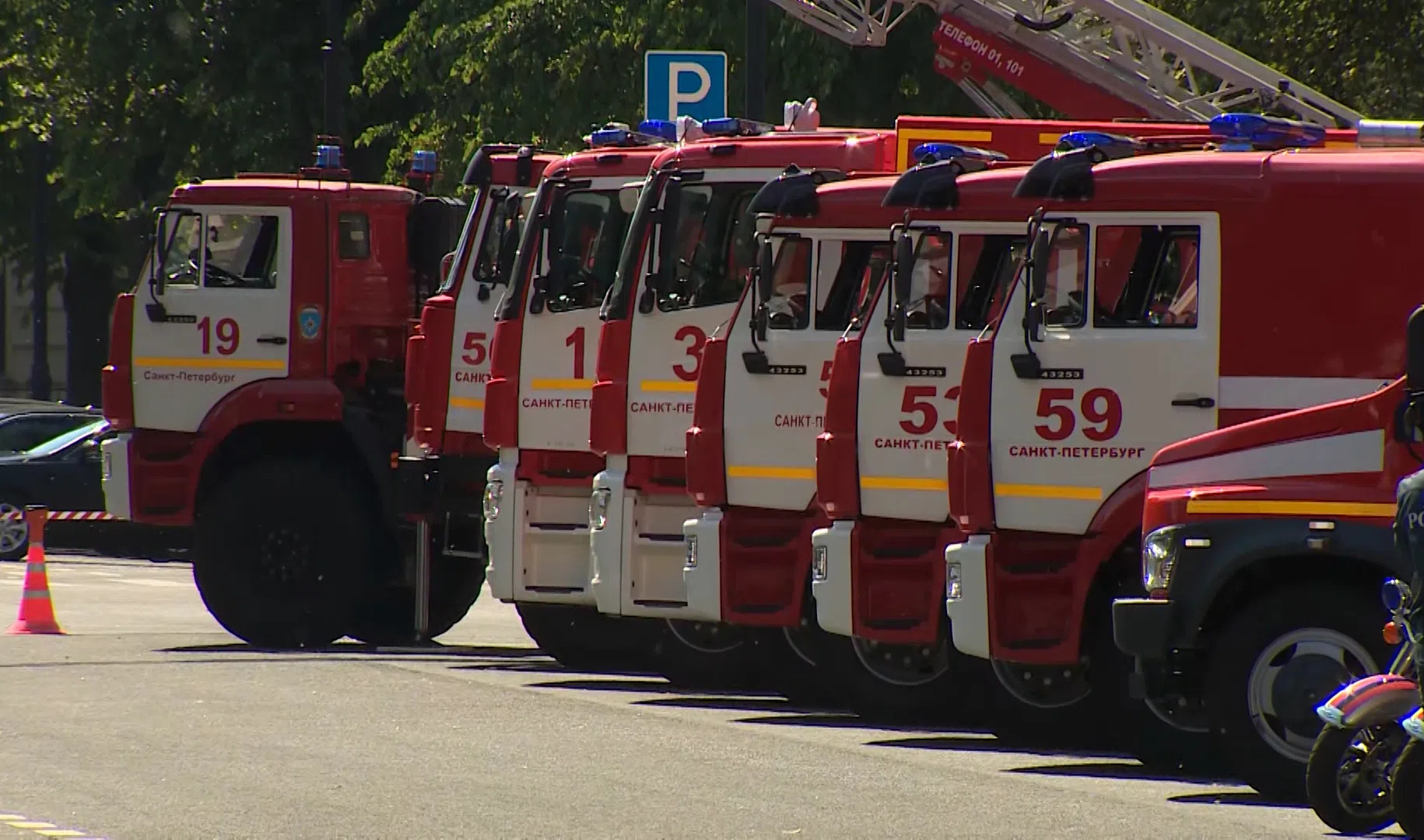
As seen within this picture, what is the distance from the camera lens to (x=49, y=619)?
19406 millimetres

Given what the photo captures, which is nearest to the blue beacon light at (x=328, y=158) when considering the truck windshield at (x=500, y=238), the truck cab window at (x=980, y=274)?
the truck windshield at (x=500, y=238)

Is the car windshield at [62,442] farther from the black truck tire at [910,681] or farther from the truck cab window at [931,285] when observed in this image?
the truck cab window at [931,285]

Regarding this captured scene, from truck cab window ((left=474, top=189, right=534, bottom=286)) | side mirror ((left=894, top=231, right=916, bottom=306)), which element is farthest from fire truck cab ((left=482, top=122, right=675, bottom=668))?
side mirror ((left=894, top=231, right=916, bottom=306))

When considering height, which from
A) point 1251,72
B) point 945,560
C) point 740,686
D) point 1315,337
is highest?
point 1251,72

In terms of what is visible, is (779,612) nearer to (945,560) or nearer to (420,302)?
(945,560)

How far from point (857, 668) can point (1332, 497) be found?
3.99 m

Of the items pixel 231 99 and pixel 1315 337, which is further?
pixel 231 99

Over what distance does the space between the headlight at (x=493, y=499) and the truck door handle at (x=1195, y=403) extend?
568cm

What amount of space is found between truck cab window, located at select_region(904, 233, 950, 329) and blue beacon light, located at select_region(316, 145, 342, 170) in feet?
23.7

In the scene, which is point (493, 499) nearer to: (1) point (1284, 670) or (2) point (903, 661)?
(2) point (903, 661)

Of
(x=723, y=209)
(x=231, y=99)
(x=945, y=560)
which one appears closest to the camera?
(x=945, y=560)

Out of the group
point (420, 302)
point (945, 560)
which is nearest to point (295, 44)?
point (420, 302)

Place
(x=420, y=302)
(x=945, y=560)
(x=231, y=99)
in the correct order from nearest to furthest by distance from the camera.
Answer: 1. (x=945, y=560)
2. (x=420, y=302)
3. (x=231, y=99)

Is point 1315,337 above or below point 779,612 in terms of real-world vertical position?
above
